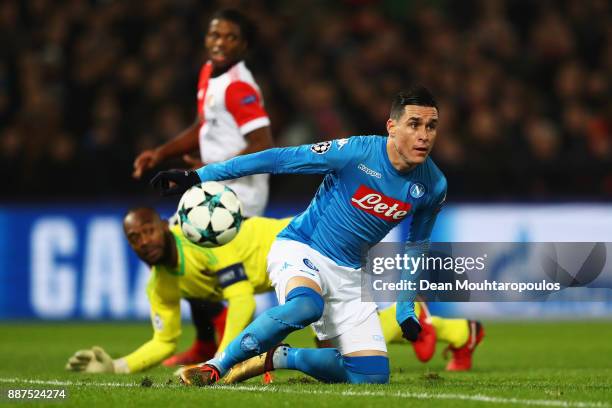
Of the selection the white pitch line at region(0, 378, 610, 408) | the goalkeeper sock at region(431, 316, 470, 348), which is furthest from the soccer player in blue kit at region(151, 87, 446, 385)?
the goalkeeper sock at region(431, 316, 470, 348)

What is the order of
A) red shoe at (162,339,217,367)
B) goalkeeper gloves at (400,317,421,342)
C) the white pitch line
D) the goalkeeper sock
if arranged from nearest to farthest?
Answer: 1. the white pitch line
2. goalkeeper gloves at (400,317,421,342)
3. the goalkeeper sock
4. red shoe at (162,339,217,367)

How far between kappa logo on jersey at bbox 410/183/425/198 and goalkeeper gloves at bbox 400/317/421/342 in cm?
68

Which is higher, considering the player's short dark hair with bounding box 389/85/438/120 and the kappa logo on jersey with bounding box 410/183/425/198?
the player's short dark hair with bounding box 389/85/438/120

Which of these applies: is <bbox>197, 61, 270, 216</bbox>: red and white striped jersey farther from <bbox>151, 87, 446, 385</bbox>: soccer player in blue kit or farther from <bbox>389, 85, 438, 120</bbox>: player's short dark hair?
<bbox>389, 85, 438, 120</bbox>: player's short dark hair

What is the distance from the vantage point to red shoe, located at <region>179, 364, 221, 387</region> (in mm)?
6086

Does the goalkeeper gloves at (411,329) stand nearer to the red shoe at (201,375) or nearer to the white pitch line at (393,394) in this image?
the white pitch line at (393,394)

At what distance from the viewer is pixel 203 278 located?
8109 mm

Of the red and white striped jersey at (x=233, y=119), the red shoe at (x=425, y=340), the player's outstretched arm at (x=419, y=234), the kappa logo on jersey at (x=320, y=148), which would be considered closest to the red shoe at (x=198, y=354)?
the red and white striped jersey at (x=233, y=119)

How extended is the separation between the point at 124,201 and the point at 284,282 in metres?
7.25

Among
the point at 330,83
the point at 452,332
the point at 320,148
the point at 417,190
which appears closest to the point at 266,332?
the point at 320,148

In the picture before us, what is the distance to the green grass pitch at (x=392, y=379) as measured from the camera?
5.61 meters

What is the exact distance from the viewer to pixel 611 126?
14.2m

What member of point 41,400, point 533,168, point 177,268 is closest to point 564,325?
point 533,168

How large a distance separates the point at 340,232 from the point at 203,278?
171cm
